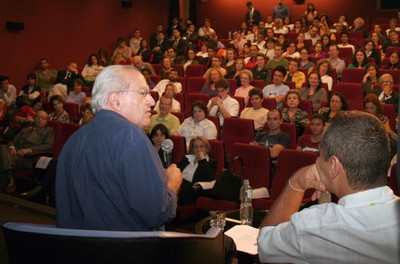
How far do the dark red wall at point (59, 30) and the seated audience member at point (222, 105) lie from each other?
4.73 meters

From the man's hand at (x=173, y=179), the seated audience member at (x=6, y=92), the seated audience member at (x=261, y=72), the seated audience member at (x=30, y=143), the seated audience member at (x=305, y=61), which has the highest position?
the seated audience member at (x=305, y=61)

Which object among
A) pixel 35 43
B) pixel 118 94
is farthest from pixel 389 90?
pixel 35 43

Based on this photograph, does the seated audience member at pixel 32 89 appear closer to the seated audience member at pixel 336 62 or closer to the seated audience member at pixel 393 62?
the seated audience member at pixel 336 62

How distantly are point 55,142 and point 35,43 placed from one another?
15.7ft

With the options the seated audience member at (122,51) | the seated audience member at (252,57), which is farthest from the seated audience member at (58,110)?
the seated audience member at (122,51)

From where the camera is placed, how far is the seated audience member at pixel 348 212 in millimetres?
1247

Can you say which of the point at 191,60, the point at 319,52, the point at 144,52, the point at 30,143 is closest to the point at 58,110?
the point at 30,143

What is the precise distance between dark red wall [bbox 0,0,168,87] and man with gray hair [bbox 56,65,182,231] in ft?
28.2

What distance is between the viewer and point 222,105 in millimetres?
6949

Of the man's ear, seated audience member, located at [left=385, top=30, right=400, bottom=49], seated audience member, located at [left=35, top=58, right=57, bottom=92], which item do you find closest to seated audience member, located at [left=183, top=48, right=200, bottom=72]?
seated audience member, located at [left=35, top=58, right=57, bottom=92]

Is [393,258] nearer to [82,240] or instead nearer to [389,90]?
[82,240]

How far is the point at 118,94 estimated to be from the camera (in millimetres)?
1892

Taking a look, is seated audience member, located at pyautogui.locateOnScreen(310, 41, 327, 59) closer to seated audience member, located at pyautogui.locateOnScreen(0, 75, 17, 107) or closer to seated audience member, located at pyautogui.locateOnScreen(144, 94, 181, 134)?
seated audience member, located at pyautogui.locateOnScreen(144, 94, 181, 134)

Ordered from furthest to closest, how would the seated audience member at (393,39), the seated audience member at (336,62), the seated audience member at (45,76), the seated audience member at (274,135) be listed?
the seated audience member at (393,39) < the seated audience member at (45,76) < the seated audience member at (336,62) < the seated audience member at (274,135)
